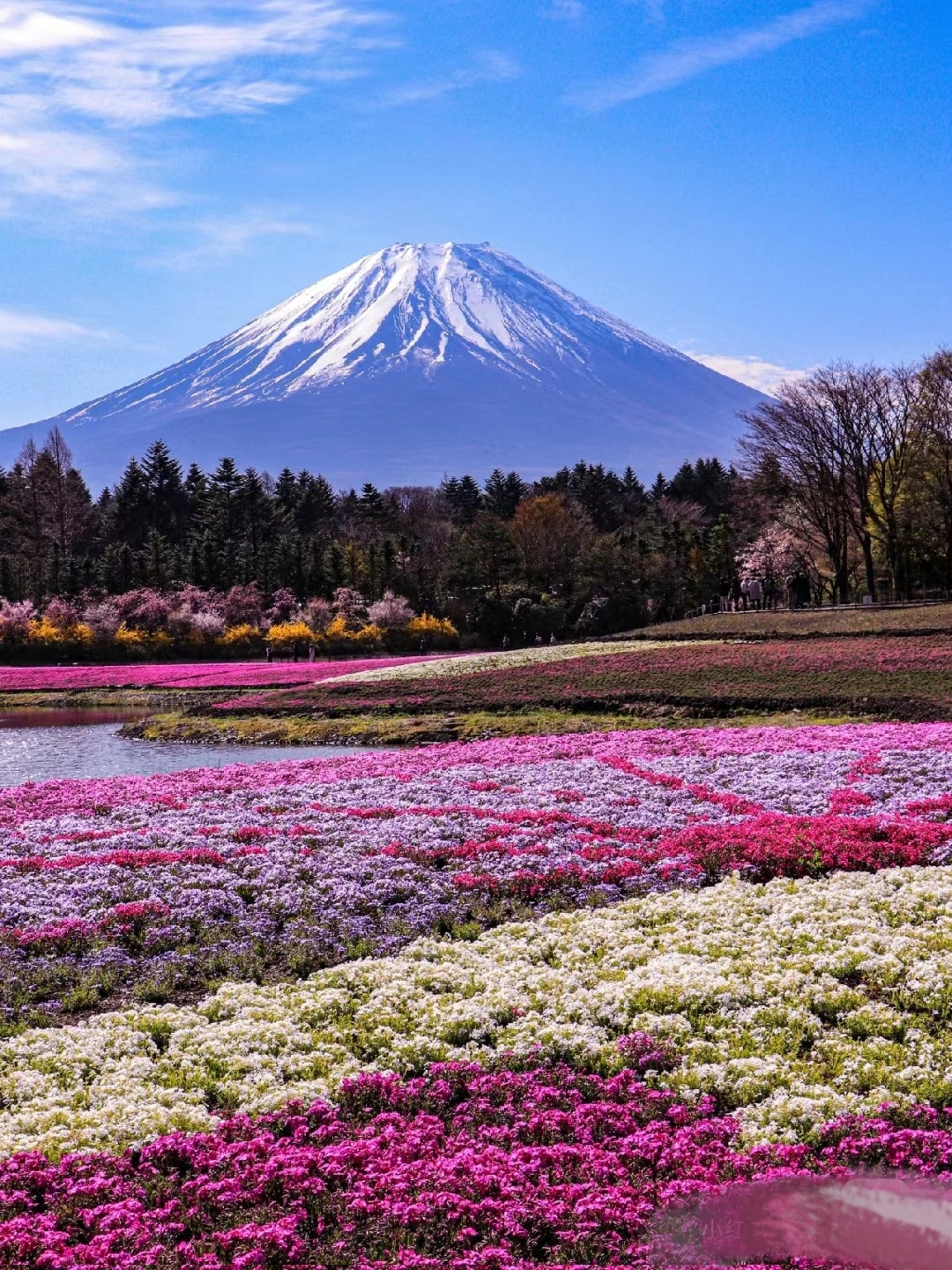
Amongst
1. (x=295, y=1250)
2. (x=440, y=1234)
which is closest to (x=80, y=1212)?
(x=295, y=1250)

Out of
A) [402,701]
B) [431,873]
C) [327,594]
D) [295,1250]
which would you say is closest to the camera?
[295,1250]

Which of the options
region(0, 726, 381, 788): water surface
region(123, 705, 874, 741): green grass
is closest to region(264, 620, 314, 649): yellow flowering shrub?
region(123, 705, 874, 741): green grass

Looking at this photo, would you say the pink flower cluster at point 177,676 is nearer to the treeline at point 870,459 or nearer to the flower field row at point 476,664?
the flower field row at point 476,664

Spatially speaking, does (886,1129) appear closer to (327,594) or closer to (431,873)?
(431,873)

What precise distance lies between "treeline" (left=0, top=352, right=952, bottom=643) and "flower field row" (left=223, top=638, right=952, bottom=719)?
26.8 m

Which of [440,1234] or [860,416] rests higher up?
[860,416]

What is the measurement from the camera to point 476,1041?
1011 centimetres

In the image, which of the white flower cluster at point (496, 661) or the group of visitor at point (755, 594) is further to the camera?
the group of visitor at point (755, 594)

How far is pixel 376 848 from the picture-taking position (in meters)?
16.8

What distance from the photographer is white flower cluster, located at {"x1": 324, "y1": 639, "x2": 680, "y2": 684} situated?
44656 millimetres

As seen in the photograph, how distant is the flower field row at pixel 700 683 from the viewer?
31766mm

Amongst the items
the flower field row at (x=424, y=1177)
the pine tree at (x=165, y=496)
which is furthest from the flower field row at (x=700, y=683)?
the pine tree at (x=165, y=496)

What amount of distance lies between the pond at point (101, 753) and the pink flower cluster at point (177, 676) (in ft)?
35.4

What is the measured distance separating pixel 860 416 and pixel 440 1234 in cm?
6677
